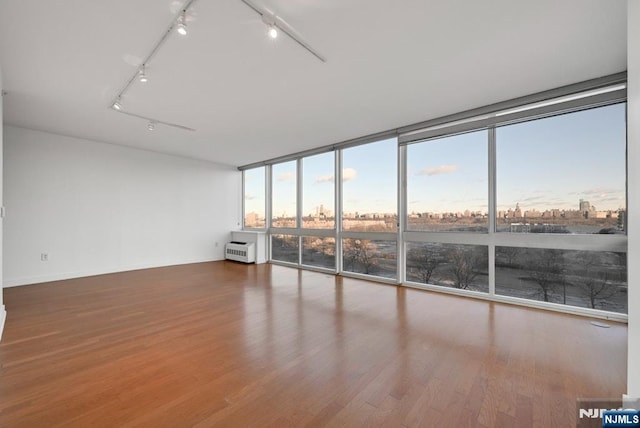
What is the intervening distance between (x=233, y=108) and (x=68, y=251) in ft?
14.8

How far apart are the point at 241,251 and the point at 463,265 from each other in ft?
17.3

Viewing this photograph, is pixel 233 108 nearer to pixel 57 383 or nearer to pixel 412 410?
pixel 57 383

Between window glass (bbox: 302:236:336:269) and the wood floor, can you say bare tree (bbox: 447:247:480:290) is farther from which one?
window glass (bbox: 302:236:336:269)

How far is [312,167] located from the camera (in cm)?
631

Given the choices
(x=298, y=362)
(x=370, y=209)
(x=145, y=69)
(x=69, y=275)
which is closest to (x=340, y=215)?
(x=370, y=209)

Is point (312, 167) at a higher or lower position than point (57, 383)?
higher

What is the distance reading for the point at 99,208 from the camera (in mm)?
Answer: 5539

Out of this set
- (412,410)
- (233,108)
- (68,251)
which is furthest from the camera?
(68,251)

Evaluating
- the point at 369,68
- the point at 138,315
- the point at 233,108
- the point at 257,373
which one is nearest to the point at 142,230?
the point at 138,315

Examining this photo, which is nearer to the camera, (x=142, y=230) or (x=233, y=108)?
(x=233, y=108)

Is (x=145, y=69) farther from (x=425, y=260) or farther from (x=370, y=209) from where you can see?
(x=425, y=260)
